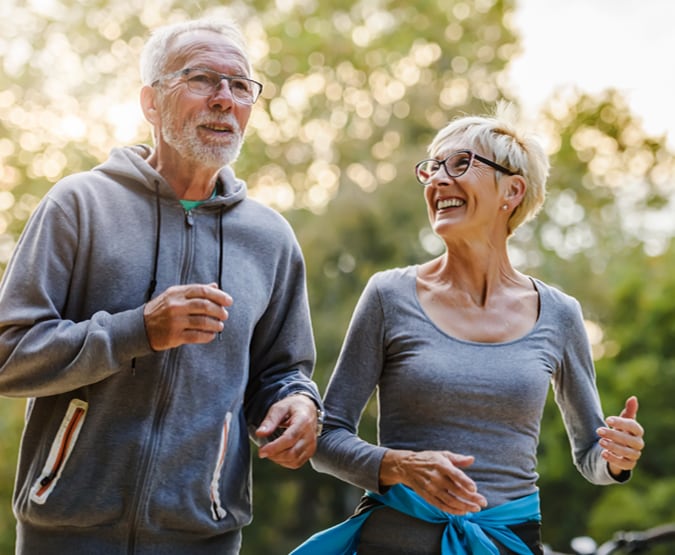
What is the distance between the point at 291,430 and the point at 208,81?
0.84m

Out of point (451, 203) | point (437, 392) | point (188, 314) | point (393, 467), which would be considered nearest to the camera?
point (188, 314)

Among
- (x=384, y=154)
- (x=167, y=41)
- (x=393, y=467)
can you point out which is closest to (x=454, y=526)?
(x=393, y=467)

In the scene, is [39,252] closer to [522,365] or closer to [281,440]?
[281,440]

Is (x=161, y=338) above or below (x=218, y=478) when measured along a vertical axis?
above

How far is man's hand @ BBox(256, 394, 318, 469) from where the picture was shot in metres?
2.06

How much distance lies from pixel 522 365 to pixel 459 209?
43 cm

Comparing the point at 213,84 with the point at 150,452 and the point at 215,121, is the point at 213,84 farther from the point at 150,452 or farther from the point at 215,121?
the point at 150,452

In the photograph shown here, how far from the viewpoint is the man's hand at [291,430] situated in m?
2.06

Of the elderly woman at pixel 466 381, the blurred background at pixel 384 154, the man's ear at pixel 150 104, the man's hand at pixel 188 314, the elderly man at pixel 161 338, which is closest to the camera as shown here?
the man's hand at pixel 188 314

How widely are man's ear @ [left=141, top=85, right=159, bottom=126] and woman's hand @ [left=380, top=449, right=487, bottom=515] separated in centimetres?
102

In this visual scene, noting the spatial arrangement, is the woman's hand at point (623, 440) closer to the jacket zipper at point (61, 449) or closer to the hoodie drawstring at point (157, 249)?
the hoodie drawstring at point (157, 249)

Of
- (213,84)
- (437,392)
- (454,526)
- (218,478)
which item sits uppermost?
(213,84)

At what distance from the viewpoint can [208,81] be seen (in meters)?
2.30

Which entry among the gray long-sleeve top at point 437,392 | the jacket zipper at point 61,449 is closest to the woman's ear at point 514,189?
the gray long-sleeve top at point 437,392
